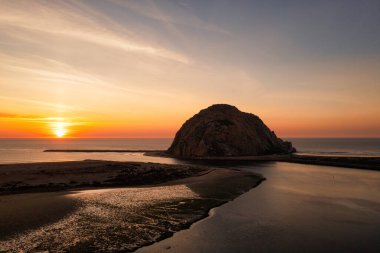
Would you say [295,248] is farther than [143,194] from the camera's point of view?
No

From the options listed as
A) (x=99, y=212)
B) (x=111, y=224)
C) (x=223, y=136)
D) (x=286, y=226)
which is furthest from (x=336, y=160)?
(x=111, y=224)

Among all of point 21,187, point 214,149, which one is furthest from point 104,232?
point 214,149

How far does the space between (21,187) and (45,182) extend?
11.9 ft

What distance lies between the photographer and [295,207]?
27.2 meters

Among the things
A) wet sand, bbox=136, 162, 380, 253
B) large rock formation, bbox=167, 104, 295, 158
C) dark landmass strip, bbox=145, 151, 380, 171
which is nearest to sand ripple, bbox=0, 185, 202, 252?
wet sand, bbox=136, 162, 380, 253

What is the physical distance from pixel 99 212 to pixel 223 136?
282ft

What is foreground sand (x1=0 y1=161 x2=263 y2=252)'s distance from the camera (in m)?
16.9

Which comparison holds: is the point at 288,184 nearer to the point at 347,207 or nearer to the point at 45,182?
the point at 347,207

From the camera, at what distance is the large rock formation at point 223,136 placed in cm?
10438

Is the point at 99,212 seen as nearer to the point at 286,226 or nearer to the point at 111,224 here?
the point at 111,224

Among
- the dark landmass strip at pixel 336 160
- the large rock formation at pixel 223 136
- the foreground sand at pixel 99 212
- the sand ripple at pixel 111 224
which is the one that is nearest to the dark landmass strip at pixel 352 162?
the dark landmass strip at pixel 336 160

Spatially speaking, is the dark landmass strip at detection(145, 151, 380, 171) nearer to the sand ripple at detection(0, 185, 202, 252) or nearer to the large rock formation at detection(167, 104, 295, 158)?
the large rock formation at detection(167, 104, 295, 158)

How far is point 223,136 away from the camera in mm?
107000

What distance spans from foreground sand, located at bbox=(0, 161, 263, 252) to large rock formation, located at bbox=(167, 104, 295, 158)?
207 ft
